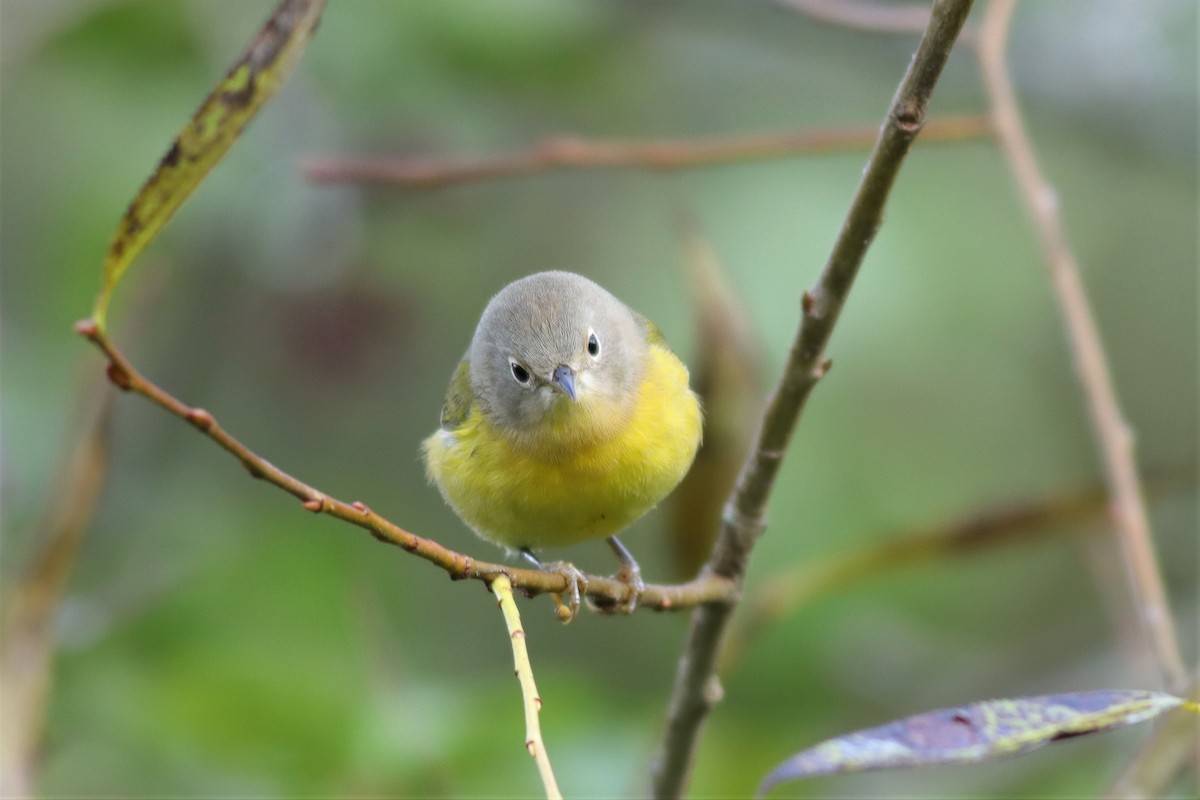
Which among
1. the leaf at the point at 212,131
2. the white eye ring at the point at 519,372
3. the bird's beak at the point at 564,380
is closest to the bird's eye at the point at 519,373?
the white eye ring at the point at 519,372

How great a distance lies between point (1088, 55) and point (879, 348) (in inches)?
63.9

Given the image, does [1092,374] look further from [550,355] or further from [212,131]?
[212,131]

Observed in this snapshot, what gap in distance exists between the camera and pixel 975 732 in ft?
6.19

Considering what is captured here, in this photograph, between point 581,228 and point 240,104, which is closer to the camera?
point 240,104

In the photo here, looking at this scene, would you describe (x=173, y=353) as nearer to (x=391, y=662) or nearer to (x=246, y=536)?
(x=246, y=536)

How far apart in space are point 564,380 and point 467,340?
415 cm

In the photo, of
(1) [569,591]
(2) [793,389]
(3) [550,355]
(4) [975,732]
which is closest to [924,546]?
(3) [550,355]

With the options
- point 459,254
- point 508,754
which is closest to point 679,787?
point 508,754

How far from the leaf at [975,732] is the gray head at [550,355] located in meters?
1.82

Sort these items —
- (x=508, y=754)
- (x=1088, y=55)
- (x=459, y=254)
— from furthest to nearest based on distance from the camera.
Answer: (x=459, y=254) < (x=1088, y=55) < (x=508, y=754)

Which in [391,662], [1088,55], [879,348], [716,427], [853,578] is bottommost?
[391,662]

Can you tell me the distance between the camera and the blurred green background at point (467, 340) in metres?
4.00

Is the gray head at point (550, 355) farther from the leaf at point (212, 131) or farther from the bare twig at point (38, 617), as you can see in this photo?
the leaf at point (212, 131)

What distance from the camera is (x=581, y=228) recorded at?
8008 millimetres
